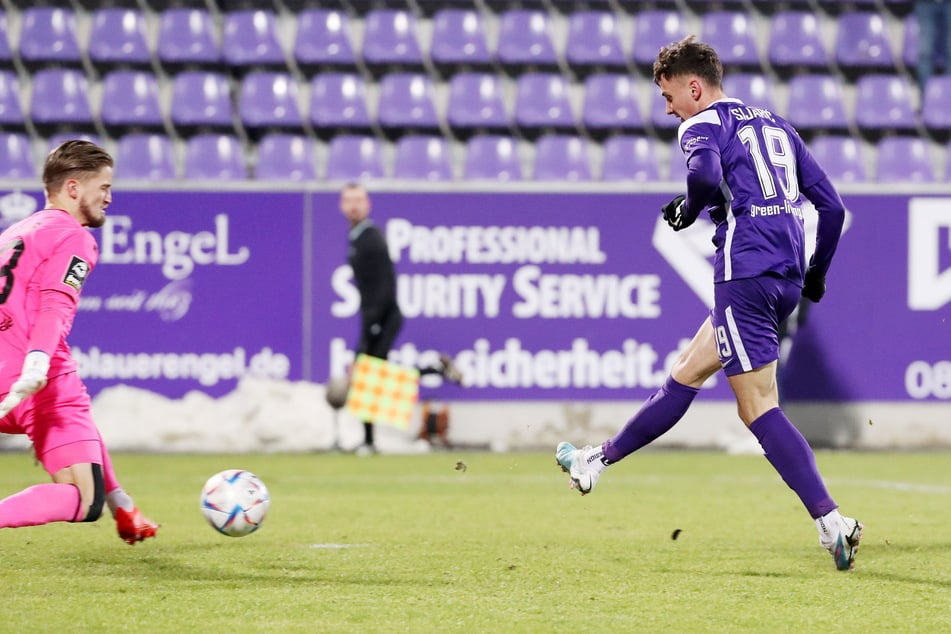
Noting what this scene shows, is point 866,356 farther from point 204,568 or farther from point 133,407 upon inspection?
point 204,568

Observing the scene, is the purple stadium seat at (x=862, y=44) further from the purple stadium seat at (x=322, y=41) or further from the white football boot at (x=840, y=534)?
the white football boot at (x=840, y=534)

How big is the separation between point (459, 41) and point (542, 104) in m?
1.28

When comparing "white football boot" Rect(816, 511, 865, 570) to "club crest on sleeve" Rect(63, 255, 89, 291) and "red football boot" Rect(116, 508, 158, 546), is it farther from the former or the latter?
"club crest on sleeve" Rect(63, 255, 89, 291)

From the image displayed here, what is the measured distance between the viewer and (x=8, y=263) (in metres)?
5.34

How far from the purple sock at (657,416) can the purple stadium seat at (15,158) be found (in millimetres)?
9911

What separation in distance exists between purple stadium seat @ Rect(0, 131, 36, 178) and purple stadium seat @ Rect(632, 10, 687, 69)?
6.76 meters

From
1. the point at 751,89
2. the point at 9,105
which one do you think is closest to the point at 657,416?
the point at 751,89

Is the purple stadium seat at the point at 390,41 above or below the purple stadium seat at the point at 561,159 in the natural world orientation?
above

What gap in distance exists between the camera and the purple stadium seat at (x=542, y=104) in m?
15.6

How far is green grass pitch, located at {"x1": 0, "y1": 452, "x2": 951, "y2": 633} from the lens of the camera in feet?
15.3

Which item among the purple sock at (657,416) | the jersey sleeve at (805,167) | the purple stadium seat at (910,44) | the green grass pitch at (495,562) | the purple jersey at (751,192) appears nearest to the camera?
the green grass pitch at (495,562)

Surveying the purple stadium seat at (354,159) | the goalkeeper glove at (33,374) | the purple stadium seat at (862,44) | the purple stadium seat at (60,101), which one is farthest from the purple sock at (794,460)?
the purple stadium seat at (862,44)

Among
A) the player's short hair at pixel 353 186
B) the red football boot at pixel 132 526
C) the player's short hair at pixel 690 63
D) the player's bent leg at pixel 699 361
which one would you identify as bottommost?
the red football boot at pixel 132 526

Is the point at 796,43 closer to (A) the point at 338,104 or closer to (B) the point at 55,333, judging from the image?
(A) the point at 338,104
